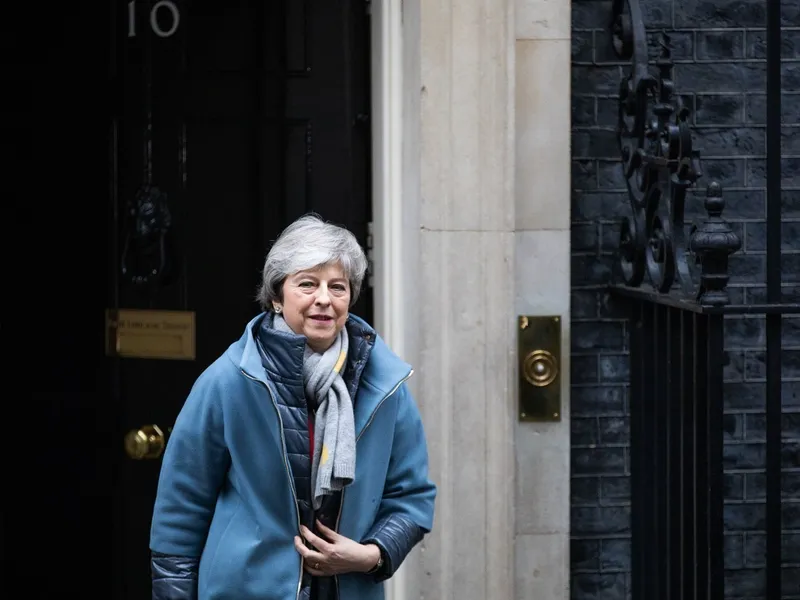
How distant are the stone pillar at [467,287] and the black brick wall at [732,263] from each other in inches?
13.7

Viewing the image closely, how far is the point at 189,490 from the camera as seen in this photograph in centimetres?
287

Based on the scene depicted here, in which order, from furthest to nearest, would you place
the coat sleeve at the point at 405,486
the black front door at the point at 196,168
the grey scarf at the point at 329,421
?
1. the black front door at the point at 196,168
2. the coat sleeve at the point at 405,486
3. the grey scarf at the point at 329,421

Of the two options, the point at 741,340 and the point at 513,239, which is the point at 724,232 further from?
the point at 741,340

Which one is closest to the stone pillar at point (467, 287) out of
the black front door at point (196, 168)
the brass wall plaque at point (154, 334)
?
the black front door at point (196, 168)

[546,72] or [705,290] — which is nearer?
[705,290]

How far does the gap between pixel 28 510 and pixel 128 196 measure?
123 cm

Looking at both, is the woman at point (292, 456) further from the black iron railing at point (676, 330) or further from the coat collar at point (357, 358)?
the black iron railing at point (676, 330)

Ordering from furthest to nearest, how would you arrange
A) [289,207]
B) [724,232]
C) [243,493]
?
1. [289,207]
2. [724,232]
3. [243,493]

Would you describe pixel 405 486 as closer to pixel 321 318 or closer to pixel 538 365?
pixel 321 318

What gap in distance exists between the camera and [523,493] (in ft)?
13.0

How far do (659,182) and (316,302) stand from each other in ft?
4.07

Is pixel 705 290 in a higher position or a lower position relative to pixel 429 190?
lower

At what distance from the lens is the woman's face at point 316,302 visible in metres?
2.84

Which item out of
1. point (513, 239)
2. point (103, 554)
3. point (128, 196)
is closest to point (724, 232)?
point (513, 239)
